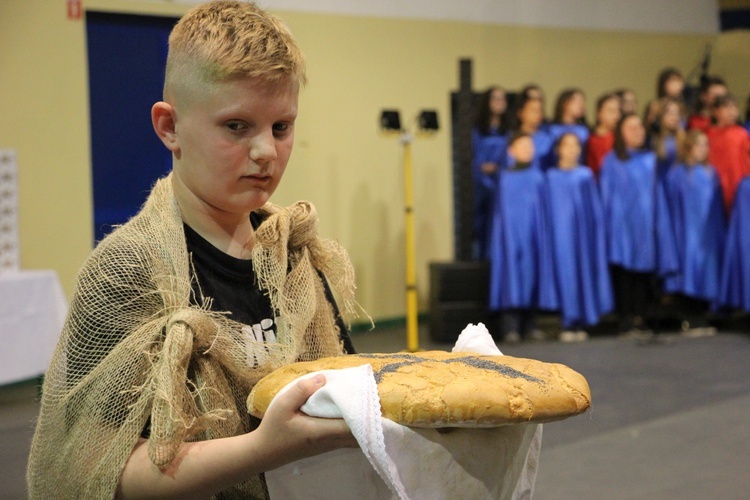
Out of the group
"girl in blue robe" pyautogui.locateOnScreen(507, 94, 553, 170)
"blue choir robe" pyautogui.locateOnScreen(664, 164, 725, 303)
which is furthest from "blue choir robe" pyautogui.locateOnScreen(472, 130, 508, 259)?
"blue choir robe" pyautogui.locateOnScreen(664, 164, 725, 303)

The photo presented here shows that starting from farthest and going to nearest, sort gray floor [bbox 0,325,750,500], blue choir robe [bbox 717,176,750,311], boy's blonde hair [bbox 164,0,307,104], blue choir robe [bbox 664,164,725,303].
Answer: blue choir robe [bbox 664,164,725,303] → blue choir robe [bbox 717,176,750,311] → gray floor [bbox 0,325,750,500] → boy's blonde hair [bbox 164,0,307,104]

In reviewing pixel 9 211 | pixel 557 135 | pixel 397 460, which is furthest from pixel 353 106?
pixel 397 460

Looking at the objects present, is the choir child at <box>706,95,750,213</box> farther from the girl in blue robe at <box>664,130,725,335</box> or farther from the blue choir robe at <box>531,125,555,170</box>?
the blue choir robe at <box>531,125,555,170</box>

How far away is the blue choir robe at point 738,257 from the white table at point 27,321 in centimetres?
476

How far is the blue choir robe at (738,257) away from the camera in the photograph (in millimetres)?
6656

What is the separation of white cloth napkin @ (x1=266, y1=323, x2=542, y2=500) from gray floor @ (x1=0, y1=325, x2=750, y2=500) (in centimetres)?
129

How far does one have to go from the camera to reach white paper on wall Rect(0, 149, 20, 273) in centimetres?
486

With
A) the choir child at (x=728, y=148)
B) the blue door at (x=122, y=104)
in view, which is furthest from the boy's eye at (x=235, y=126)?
the choir child at (x=728, y=148)

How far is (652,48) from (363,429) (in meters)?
8.83

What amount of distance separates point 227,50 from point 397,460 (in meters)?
0.54

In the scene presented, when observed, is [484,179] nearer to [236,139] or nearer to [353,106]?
[353,106]

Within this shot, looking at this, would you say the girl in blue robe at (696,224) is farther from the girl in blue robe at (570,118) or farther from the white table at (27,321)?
the white table at (27,321)

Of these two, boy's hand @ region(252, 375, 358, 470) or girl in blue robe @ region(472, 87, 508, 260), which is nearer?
boy's hand @ region(252, 375, 358, 470)

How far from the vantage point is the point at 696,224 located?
680 centimetres
